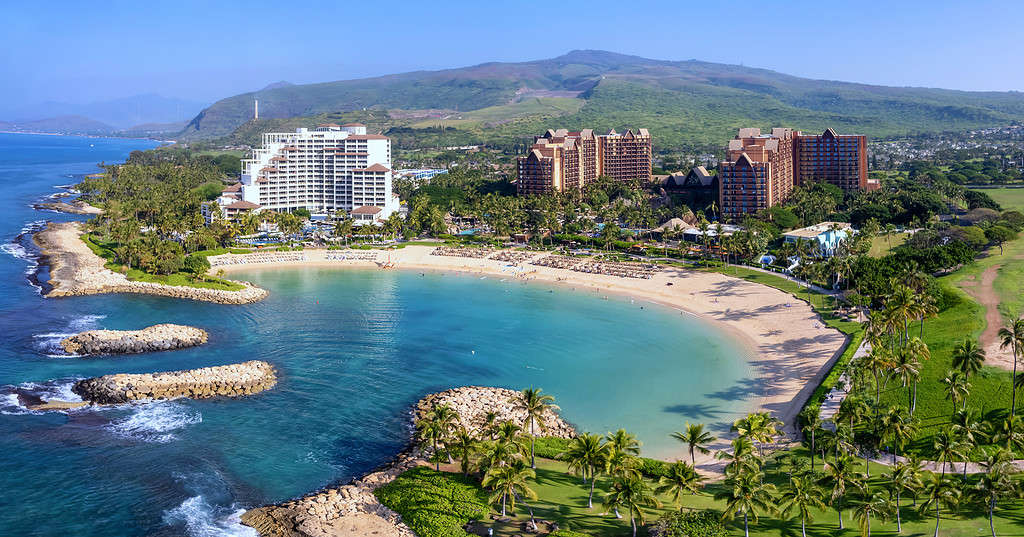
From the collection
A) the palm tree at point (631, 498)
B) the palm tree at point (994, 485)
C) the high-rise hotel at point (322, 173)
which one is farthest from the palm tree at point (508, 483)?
the high-rise hotel at point (322, 173)

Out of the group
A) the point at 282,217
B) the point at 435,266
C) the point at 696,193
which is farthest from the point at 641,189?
the point at 282,217

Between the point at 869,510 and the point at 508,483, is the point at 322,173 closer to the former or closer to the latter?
the point at 508,483

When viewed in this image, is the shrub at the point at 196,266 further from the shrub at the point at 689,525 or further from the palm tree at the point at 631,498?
the shrub at the point at 689,525

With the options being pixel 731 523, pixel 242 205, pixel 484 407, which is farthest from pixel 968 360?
pixel 242 205

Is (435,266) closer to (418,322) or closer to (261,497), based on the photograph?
(418,322)

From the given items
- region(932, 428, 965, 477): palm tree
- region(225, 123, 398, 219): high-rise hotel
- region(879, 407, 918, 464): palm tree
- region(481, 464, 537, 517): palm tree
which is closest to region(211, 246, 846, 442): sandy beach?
region(879, 407, 918, 464): palm tree

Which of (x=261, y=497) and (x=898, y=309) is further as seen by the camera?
(x=898, y=309)
